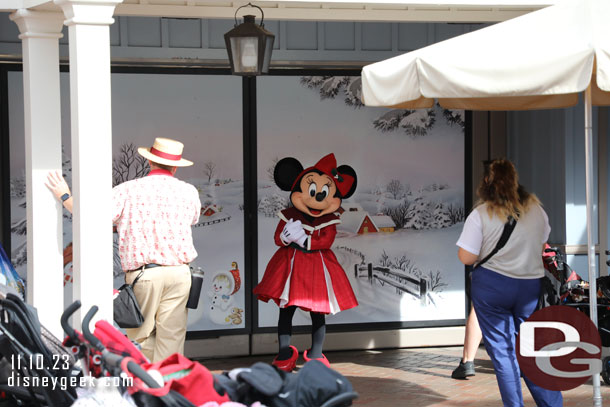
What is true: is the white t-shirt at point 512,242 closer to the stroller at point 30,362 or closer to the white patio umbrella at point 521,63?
the white patio umbrella at point 521,63

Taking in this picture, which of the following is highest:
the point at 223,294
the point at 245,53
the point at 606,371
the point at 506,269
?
the point at 245,53

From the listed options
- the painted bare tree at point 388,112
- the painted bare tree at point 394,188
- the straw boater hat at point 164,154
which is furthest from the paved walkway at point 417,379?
the straw boater hat at point 164,154

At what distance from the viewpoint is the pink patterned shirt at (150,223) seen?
6387mm

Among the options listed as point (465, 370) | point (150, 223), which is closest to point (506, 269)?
point (465, 370)

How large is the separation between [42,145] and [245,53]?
1.75 m

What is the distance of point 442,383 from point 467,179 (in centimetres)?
239

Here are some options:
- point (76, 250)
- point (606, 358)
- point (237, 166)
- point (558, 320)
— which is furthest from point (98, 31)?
point (606, 358)

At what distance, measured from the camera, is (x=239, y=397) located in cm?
423

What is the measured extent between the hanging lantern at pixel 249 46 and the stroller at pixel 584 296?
8.63ft

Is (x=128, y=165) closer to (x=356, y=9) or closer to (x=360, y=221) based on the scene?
(x=360, y=221)

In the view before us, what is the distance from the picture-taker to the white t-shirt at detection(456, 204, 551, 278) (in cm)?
613

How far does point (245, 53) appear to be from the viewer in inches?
287

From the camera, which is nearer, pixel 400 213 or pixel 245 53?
pixel 245 53

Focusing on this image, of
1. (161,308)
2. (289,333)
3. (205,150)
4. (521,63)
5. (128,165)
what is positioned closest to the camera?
(521,63)
